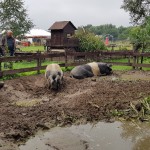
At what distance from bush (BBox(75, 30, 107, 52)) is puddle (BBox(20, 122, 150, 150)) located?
18.8m

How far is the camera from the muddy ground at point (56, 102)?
7531mm

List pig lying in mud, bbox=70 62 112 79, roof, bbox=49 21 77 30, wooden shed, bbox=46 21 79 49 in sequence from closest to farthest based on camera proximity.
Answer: pig lying in mud, bbox=70 62 112 79 < wooden shed, bbox=46 21 79 49 < roof, bbox=49 21 77 30

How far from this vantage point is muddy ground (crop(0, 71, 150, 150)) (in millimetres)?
7531

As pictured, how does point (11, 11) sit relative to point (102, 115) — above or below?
above

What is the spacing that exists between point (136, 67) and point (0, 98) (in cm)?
904

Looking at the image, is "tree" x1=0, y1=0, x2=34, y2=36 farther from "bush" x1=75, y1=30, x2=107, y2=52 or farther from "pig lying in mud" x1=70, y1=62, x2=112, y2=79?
"pig lying in mud" x1=70, y1=62, x2=112, y2=79

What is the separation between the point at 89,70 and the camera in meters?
14.1

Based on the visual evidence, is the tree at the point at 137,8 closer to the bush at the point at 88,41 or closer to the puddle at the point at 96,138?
the bush at the point at 88,41

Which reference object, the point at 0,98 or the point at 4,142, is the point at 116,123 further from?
the point at 0,98

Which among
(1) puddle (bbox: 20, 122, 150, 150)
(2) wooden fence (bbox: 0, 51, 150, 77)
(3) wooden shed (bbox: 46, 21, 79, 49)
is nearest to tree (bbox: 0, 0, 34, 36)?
(3) wooden shed (bbox: 46, 21, 79, 49)

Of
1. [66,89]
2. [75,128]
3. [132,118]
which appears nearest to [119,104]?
[132,118]

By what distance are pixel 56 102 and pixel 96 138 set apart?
290 cm

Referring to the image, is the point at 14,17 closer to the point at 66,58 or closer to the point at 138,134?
the point at 66,58

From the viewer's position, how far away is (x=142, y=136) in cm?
716
